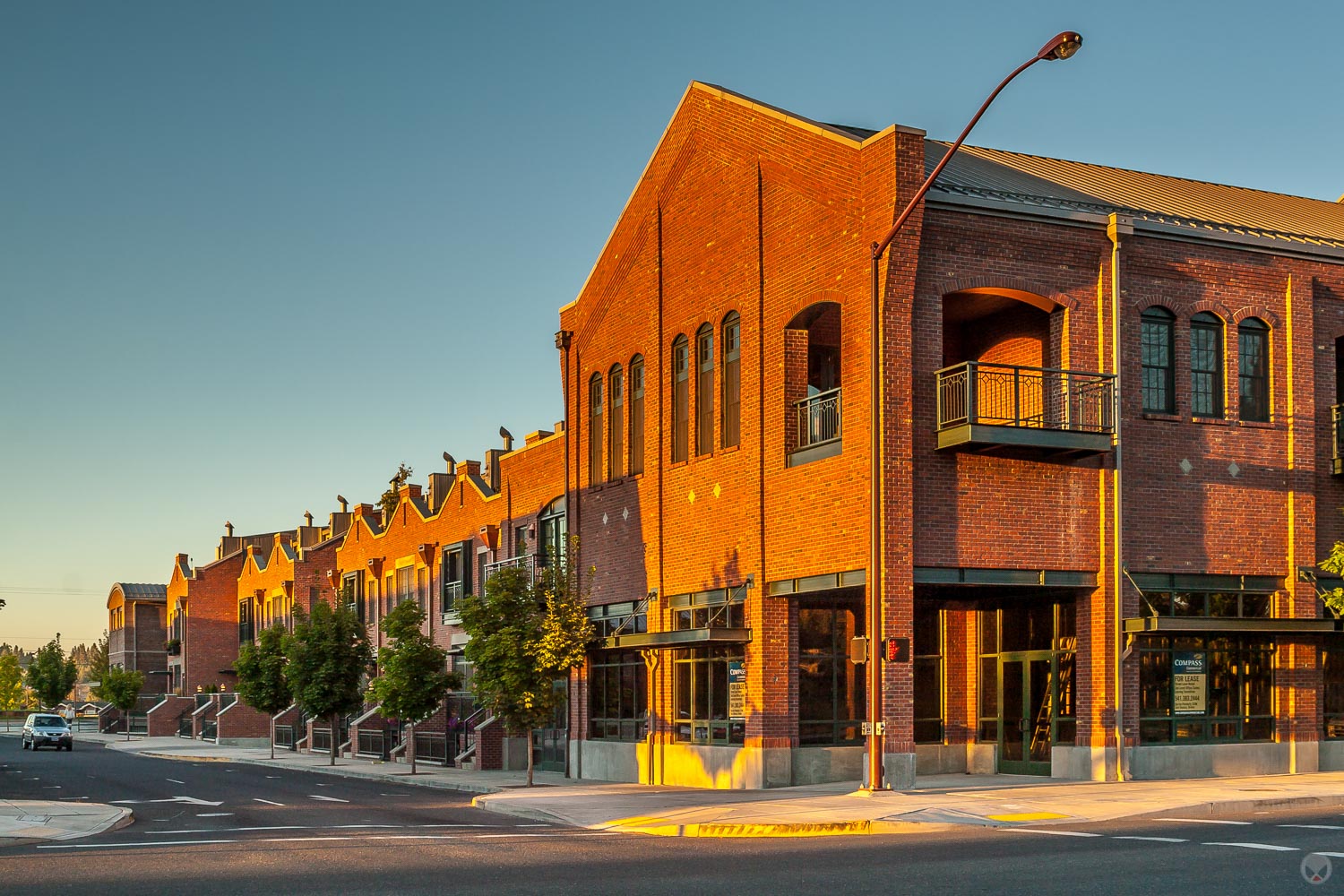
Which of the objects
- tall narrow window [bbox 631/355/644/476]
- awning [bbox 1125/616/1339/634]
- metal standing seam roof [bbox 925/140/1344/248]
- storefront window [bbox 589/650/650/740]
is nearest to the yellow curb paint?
awning [bbox 1125/616/1339/634]

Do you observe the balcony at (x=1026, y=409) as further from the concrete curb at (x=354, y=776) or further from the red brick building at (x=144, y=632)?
the red brick building at (x=144, y=632)

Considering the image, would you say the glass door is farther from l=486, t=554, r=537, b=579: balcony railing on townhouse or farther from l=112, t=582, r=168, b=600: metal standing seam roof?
l=112, t=582, r=168, b=600: metal standing seam roof

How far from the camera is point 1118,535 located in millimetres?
26266

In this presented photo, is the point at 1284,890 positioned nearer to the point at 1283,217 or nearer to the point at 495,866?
the point at 495,866

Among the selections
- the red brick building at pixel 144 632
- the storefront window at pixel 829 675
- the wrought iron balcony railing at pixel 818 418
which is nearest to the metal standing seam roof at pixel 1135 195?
the wrought iron balcony railing at pixel 818 418

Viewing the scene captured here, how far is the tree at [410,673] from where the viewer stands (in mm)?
40500

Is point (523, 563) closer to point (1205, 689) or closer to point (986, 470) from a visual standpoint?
point (986, 470)

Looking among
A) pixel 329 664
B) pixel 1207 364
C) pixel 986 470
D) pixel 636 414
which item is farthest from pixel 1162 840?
pixel 329 664

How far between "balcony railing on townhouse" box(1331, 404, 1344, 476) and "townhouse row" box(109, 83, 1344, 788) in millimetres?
59

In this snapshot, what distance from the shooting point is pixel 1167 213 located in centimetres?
2892

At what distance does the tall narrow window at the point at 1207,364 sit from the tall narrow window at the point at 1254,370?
59 cm

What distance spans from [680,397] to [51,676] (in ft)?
418

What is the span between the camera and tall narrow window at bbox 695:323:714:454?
31938 mm

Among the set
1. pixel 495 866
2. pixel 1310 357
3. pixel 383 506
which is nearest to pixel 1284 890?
pixel 495 866
